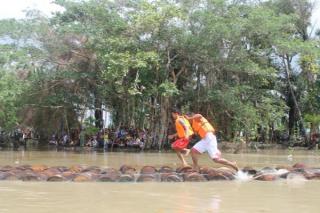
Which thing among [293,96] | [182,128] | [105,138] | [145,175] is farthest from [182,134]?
[293,96]

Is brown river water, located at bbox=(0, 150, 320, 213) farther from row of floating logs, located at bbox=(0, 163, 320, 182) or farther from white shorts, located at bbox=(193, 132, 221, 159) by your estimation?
white shorts, located at bbox=(193, 132, 221, 159)

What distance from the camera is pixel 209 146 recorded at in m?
10.3

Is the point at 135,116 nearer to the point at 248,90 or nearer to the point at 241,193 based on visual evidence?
the point at 248,90

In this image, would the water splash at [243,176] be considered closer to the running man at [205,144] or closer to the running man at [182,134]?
the running man at [205,144]

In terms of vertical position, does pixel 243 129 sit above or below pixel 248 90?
below

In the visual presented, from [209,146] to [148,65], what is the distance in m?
12.7

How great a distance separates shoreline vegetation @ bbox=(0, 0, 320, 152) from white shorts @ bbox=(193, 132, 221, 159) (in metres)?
11.2

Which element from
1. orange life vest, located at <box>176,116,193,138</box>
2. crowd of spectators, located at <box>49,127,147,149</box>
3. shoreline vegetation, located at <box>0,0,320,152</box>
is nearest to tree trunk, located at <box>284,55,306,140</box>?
shoreline vegetation, located at <box>0,0,320,152</box>

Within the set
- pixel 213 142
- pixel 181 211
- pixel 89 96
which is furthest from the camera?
pixel 89 96

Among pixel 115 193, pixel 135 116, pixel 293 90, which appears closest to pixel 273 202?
pixel 115 193

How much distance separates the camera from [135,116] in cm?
2555

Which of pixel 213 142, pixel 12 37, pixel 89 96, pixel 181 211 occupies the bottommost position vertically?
pixel 181 211

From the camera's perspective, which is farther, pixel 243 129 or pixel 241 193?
pixel 243 129

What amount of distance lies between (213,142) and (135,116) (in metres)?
15.4
